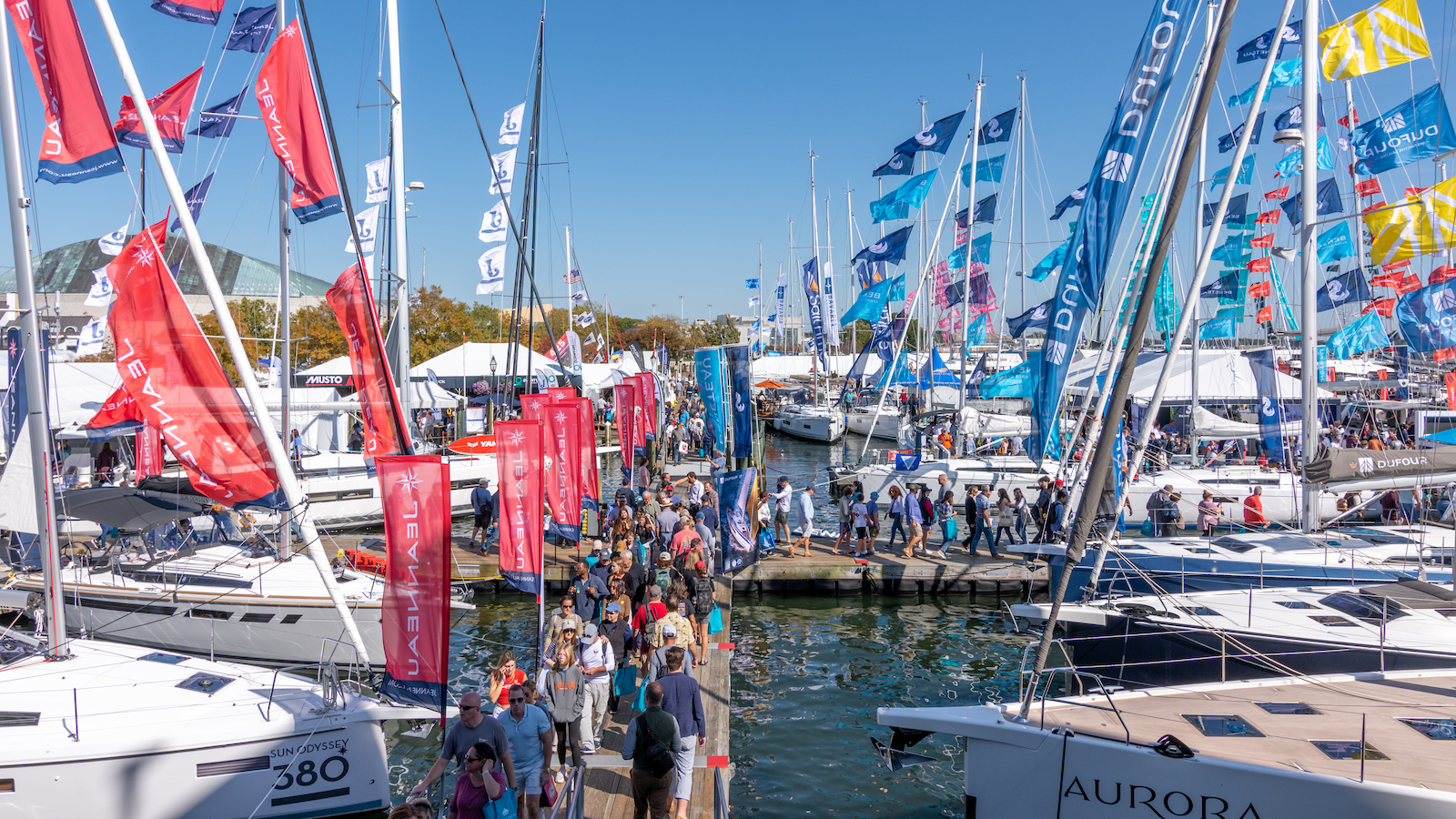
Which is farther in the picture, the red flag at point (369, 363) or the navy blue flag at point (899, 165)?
the navy blue flag at point (899, 165)

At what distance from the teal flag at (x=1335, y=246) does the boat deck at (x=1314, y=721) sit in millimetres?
20611

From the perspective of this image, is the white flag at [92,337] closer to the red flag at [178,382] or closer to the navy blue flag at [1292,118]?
the red flag at [178,382]

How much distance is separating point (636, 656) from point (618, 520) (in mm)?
5468

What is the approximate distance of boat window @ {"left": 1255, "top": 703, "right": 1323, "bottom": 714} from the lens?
7723mm

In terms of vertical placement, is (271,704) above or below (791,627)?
above

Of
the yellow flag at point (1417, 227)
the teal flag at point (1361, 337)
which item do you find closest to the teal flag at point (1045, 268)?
the teal flag at point (1361, 337)

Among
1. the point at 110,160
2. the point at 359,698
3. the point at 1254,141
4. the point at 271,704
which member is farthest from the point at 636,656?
the point at 1254,141

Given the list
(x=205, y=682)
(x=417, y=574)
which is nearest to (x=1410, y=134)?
(x=417, y=574)

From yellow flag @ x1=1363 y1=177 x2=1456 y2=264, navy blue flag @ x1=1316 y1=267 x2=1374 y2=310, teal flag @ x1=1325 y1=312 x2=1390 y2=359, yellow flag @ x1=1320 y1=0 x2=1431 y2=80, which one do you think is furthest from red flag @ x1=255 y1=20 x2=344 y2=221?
navy blue flag @ x1=1316 y1=267 x2=1374 y2=310

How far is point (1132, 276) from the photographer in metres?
17.5

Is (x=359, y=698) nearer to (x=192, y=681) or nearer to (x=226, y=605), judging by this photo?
(x=192, y=681)

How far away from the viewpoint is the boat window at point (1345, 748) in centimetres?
669

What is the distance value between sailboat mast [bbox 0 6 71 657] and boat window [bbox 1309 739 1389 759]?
11.4 metres

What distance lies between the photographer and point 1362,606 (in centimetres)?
1048
